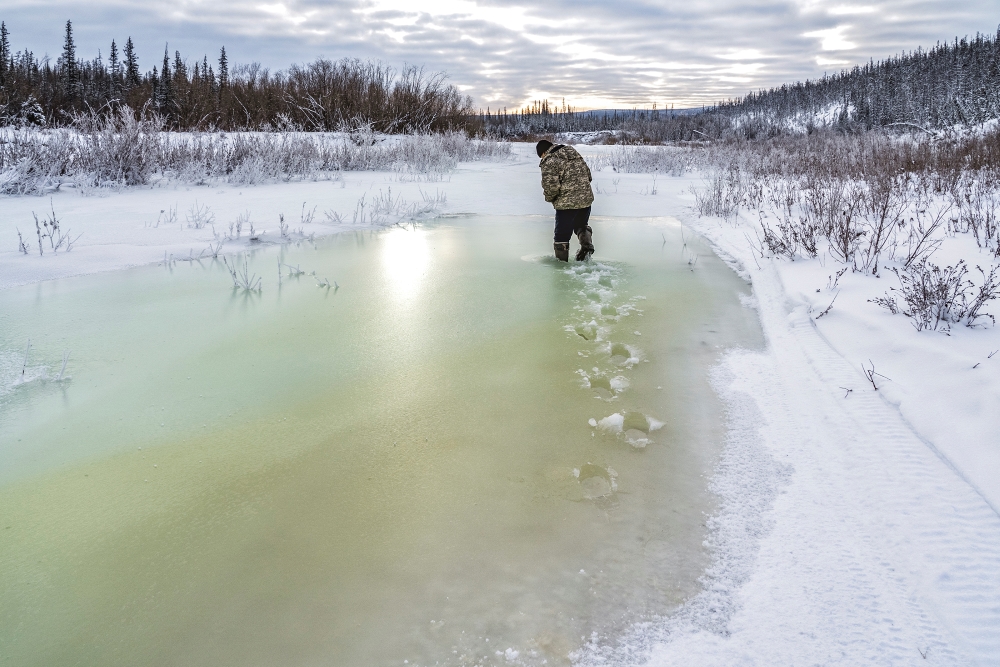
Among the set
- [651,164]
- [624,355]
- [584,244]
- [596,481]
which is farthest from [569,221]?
[651,164]

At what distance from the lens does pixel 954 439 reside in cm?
311

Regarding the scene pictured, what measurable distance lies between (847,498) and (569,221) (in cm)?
531

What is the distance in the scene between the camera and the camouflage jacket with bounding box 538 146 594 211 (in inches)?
291

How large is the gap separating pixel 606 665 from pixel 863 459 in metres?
1.89

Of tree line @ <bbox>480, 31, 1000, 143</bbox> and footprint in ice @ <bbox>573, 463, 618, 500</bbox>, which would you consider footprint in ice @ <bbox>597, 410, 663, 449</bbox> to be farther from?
tree line @ <bbox>480, 31, 1000, 143</bbox>

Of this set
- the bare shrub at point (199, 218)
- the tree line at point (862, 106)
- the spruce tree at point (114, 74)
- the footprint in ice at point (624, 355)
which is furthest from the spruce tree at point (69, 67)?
the footprint in ice at point (624, 355)

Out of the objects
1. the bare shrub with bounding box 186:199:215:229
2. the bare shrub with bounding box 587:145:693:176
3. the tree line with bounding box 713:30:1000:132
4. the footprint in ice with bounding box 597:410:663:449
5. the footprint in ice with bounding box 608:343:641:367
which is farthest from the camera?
the tree line with bounding box 713:30:1000:132

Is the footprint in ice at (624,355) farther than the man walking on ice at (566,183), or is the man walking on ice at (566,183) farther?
the man walking on ice at (566,183)

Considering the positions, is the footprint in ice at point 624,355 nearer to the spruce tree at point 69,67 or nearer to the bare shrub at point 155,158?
the bare shrub at point 155,158

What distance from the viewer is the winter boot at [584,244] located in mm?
7738

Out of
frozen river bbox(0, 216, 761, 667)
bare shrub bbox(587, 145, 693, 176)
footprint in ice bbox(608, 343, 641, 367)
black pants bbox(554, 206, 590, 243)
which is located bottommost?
frozen river bbox(0, 216, 761, 667)

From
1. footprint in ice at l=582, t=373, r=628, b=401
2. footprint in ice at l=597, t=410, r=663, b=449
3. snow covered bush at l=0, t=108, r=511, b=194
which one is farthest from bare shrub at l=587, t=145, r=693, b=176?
footprint in ice at l=597, t=410, r=663, b=449

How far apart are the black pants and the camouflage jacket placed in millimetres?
92

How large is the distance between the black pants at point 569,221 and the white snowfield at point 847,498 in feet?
7.56
